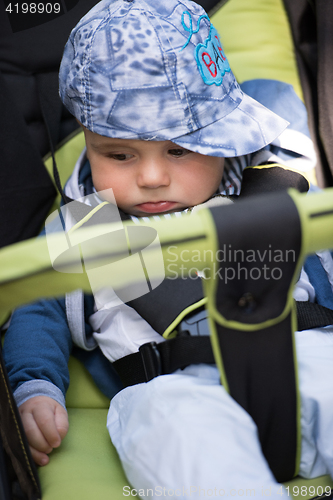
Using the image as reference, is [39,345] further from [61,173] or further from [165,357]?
[61,173]

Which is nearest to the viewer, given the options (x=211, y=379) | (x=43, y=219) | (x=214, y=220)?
(x=214, y=220)

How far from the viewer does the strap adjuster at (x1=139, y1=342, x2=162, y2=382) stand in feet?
2.27

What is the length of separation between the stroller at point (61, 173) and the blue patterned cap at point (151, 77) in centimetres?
21

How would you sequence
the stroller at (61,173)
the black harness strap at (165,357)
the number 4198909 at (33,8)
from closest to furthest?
the stroller at (61,173) < the black harness strap at (165,357) < the number 4198909 at (33,8)

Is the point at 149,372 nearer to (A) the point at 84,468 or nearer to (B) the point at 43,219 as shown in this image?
(A) the point at 84,468

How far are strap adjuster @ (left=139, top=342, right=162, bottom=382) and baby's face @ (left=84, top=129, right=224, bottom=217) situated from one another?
0.30 meters

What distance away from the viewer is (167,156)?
2.91 feet

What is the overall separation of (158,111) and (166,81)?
0.17ft

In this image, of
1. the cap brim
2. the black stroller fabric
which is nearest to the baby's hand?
the cap brim

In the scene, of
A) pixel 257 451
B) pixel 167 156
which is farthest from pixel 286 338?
pixel 167 156

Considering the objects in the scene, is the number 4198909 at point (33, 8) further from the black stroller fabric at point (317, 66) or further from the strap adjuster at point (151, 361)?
the strap adjuster at point (151, 361)

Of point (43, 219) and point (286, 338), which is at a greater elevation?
point (286, 338)

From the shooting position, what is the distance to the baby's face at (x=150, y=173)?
0.87m

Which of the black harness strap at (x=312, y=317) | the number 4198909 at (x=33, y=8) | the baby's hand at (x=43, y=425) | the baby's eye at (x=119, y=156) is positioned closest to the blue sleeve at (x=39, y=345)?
the baby's hand at (x=43, y=425)
